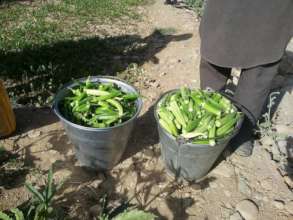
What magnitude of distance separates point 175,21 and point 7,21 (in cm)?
330

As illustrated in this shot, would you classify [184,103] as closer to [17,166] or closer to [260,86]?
[260,86]

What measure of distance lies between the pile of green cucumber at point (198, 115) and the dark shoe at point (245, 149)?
0.80 meters

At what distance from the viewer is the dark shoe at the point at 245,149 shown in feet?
13.6

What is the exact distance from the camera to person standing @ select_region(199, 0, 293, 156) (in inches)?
128

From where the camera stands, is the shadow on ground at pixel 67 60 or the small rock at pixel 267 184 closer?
the small rock at pixel 267 184

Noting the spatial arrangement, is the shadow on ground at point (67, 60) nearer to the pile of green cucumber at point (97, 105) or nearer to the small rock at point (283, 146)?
the pile of green cucumber at point (97, 105)

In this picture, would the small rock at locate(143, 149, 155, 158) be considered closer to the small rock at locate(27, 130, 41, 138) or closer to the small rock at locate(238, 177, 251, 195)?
the small rock at locate(238, 177, 251, 195)

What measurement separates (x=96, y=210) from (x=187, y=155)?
103 cm

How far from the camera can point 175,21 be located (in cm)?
724

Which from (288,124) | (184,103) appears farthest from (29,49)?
(288,124)

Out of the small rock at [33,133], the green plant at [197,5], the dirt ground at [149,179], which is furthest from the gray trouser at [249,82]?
the green plant at [197,5]

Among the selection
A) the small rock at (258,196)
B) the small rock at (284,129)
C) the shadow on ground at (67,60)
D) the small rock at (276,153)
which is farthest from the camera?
the shadow on ground at (67,60)

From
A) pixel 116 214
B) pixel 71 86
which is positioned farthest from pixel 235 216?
pixel 71 86

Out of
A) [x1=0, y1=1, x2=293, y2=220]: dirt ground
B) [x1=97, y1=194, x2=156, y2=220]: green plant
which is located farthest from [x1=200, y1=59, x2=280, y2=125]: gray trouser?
[x1=97, y1=194, x2=156, y2=220]: green plant
